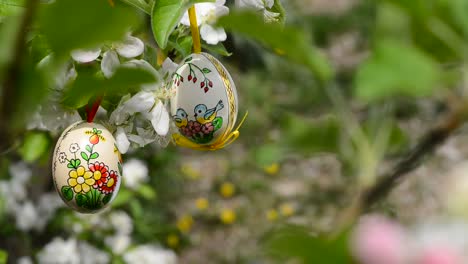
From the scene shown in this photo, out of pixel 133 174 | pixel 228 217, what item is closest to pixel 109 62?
pixel 133 174

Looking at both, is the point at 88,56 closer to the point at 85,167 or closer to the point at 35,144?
the point at 85,167

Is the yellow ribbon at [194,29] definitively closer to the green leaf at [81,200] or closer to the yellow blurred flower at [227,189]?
the green leaf at [81,200]

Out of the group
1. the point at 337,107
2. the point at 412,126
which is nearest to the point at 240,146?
the point at 412,126

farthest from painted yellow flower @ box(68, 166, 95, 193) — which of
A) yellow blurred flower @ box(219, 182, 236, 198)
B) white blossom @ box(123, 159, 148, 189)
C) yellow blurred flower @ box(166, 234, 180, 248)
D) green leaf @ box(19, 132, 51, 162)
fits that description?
yellow blurred flower @ box(219, 182, 236, 198)

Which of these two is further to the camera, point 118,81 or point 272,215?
point 272,215

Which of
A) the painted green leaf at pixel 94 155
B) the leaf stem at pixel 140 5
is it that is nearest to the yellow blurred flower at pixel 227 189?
the painted green leaf at pixel 94 155
